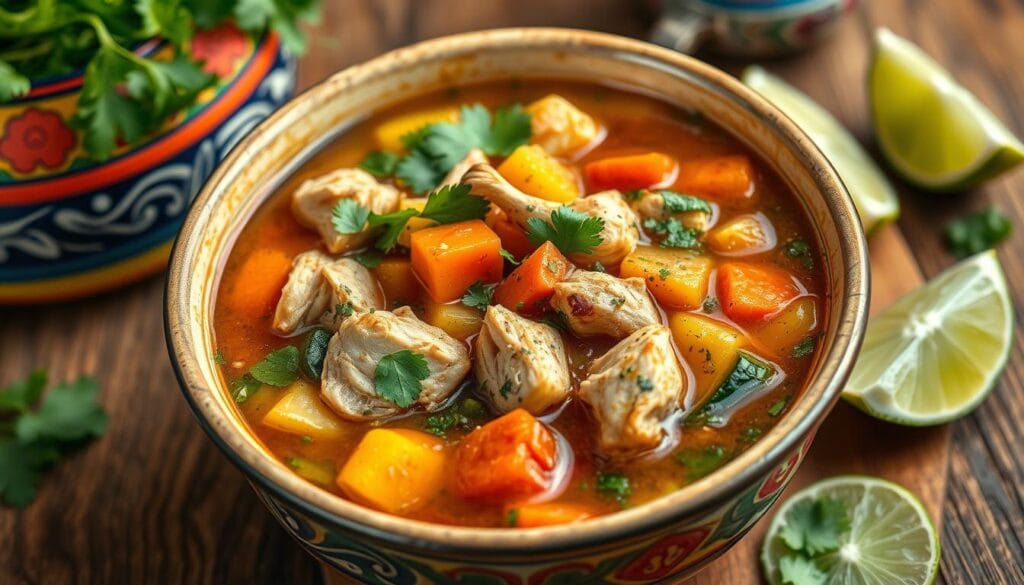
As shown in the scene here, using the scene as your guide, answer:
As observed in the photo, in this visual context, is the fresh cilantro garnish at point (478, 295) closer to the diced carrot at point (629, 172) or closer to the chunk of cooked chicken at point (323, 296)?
the chunk of cooked chicken at point (323, 296)

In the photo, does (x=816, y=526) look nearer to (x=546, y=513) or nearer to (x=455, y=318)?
(x=546, y=513)

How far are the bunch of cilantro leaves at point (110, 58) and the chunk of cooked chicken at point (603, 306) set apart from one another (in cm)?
157

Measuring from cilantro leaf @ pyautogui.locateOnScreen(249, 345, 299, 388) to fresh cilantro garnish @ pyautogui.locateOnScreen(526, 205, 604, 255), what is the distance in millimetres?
736

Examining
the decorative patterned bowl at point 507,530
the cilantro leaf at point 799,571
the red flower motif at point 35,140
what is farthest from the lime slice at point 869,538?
the red flower motif at point 35,140

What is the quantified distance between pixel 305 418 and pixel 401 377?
287 millimetres

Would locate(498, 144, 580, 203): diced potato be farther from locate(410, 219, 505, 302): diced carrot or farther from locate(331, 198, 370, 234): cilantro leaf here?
locate(331, 198, 370, 234): cilantro leaf

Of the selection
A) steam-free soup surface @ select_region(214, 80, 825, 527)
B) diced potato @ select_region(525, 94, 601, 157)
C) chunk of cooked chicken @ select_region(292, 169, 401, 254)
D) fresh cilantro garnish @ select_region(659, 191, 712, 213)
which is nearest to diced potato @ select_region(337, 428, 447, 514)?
steam-free soup surface @ select_region(214, 80, 825, 527)

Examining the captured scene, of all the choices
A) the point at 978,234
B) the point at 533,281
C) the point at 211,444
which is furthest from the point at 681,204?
the point at 211,444

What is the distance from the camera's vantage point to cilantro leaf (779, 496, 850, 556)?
312 centimetres

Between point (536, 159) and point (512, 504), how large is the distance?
1155mm

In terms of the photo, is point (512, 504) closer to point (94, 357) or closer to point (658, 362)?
point (658, 362)

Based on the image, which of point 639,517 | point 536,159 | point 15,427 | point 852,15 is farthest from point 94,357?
point 852,15

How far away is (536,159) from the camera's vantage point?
339 centimetres

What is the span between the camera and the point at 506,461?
267 cm
